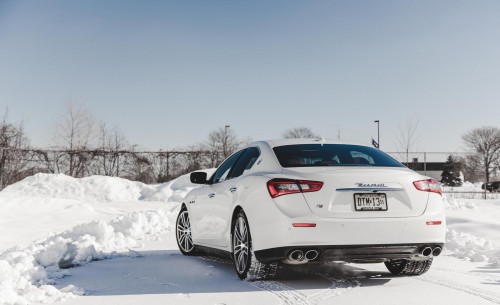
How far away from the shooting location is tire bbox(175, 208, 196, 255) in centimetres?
850

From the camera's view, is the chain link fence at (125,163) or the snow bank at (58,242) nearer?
the snow bank at (58,242)

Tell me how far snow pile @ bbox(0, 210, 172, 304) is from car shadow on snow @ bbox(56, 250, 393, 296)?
215 millimetres

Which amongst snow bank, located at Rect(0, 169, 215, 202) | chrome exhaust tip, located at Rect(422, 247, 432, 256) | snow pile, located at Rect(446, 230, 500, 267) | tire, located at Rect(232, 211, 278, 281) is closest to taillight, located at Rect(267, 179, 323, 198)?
tire, located at Rect(232, 211, 278, 281)

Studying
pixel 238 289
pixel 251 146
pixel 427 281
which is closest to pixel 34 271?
pixel 238 289

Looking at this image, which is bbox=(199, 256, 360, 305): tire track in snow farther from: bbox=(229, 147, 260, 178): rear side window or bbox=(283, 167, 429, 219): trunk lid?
bbox=(229, 147, 260, 178): rear side window

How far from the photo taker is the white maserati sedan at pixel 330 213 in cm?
529

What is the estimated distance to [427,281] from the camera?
6.16 meters

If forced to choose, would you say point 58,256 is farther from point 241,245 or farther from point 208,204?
point 241,245

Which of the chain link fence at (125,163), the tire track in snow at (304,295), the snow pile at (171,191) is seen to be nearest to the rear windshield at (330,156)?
the tire track in snow at (304,295)

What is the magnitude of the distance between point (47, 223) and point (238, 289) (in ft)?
29.7

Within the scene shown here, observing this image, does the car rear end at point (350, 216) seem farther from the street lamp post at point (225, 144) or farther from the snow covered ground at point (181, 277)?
the street lamp post at point (225, 144)

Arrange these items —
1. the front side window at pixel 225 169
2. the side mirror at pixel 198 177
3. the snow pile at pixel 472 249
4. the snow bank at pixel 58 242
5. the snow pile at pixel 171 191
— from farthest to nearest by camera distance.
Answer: the snow pile at pixel 171 191
the snow pile at pixel 472 249
the side mirror at pixel 198 177
the front side window at pixel 225 169
the snow bank at pixel 58 242

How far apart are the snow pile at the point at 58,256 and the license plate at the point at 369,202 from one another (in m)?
2.71

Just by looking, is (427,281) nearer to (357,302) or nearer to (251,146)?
(357,302)
